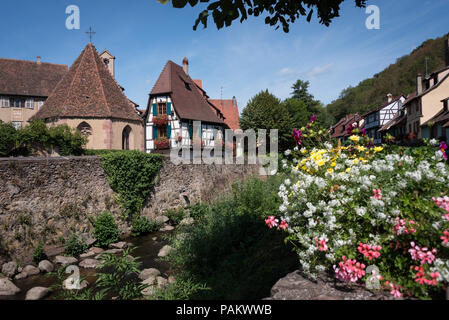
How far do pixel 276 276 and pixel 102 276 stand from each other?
3.16 m

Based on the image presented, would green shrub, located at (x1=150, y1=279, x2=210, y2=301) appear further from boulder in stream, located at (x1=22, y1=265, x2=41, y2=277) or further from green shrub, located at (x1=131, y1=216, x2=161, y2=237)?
green shrub, located at (x1=131, y1=216, x2=161, y2=237)

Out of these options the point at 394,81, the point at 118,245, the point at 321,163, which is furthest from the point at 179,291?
the point at 394,81

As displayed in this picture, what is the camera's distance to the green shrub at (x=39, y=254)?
9250mm

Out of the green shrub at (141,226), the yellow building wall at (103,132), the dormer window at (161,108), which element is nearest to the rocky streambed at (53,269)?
the green shrub at (141,226)

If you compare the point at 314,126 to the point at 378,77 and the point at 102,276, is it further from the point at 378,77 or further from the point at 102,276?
the point at 378,77

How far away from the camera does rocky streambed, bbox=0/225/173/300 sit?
7254 millimetres

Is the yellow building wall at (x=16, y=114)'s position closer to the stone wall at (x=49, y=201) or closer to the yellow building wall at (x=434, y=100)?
the stone wall at (x=49, y=201)

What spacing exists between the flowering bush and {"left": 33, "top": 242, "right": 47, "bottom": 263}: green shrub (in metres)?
8.87

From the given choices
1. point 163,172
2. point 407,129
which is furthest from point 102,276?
point 407,129

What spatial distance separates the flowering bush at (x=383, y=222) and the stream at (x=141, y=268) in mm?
3723

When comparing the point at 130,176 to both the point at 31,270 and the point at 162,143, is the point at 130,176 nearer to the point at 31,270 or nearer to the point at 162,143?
the point at 31,270

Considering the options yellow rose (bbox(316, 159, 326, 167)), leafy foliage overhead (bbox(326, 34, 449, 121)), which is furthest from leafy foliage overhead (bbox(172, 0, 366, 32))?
leafy foliage overhead (bbox(326, 34, 449, 121))

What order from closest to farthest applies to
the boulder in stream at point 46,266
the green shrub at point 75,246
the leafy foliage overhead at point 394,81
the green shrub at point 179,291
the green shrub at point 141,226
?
the green shrub at point 179,291, the boulder in stream at point 46,266, the green shrub at point 75,246, the green shrub at point 141,226, the leafy foliage overhead at point 394,81

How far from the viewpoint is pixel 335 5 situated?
13.0ft
